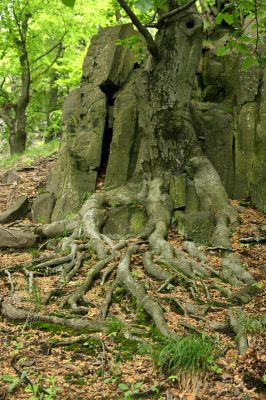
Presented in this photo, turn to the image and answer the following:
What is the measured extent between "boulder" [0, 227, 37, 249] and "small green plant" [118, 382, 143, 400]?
5050 mm

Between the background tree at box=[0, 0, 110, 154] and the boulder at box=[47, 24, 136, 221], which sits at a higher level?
the background tree at box=[0, 0, 110, 154]

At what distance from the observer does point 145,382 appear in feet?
13.3

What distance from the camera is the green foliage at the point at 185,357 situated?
3971 mm

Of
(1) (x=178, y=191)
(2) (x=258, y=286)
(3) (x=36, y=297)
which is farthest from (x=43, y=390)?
(1) (x=178, y=191)

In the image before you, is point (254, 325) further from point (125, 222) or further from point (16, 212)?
point (16, 212)

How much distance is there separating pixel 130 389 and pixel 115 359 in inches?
19.4

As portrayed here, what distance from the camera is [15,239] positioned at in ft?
28.0

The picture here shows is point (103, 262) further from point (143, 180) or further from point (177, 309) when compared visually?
point (143, 180)

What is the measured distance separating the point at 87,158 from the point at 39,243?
8.72 feet

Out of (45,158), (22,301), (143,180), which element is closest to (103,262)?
(22,301)

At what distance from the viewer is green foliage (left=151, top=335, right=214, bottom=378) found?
3.97 meters

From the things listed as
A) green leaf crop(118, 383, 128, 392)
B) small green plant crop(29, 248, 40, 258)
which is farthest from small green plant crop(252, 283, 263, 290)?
small green plant crop(29, 248, 40, 258)

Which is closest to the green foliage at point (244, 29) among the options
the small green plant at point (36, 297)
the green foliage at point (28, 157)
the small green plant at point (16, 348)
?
the small green plant at point (36, 297)

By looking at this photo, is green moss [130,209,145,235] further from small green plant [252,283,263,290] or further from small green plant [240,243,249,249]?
small green plant [252,283,263,290]
